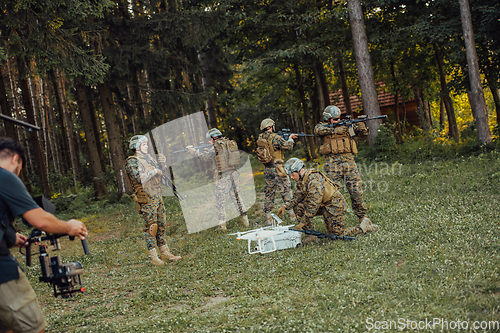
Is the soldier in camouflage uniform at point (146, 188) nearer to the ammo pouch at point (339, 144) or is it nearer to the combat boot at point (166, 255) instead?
the combat boot at point (166, 255)

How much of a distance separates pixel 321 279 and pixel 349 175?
335cm

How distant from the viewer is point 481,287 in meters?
4.88

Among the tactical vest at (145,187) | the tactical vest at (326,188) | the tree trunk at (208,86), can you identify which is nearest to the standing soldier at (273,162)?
the tactical vest at (326,188)

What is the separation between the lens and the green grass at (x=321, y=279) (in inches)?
188

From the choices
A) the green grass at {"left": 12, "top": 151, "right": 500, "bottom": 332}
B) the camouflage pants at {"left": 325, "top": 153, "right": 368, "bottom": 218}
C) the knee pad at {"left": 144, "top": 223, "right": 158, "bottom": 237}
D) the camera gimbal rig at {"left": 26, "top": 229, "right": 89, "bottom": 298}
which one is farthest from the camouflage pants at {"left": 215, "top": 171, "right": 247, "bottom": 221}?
the camera gimbal rig at {"left": 26, "top": 229, "right": 89, "bottom": 298}

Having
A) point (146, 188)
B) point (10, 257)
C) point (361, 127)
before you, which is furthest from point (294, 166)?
point (10, 257)

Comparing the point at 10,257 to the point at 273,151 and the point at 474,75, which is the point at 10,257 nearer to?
the point at 273,151

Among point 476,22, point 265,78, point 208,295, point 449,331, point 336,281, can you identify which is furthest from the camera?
point 265,78

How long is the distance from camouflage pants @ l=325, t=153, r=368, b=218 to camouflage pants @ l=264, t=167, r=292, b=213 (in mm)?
1683

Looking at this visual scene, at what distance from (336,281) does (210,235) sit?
18.8 feet

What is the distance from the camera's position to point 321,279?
20.0 feet

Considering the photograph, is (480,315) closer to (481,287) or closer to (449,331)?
(449,331)

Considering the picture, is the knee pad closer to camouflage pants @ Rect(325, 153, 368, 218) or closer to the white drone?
the white drone

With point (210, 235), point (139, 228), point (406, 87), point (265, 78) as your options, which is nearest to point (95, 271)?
point (210, 235)
